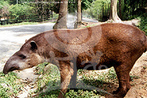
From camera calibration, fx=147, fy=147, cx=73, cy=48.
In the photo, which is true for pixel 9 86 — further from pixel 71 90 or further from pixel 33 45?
pixel 71 90

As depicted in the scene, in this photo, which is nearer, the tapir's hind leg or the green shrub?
the tapir's hind leg

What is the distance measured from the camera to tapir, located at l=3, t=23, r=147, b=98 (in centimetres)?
305

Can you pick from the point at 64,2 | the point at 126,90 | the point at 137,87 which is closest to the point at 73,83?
the point at 126,90

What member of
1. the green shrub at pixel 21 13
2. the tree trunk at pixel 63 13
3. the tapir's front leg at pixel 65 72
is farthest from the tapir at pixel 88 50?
the green shrub at pixel 21 13

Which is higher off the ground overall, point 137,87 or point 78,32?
point 78,32

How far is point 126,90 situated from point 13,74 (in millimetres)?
3529

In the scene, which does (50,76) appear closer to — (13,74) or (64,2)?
(13,74)

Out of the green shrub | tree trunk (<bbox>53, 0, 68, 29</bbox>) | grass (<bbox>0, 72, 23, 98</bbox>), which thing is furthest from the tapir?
the green shrub

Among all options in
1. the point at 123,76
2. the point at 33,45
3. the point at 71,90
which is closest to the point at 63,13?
the point at 33,45

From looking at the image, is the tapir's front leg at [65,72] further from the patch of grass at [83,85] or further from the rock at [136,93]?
the rock at [136,93]

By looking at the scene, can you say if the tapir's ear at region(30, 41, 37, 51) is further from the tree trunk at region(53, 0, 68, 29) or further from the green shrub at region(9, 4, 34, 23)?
the green shrub at region(9, 4, 34, 23)

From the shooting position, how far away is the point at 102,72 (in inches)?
189

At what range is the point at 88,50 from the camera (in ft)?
10.5

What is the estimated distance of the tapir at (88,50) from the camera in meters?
3.05
